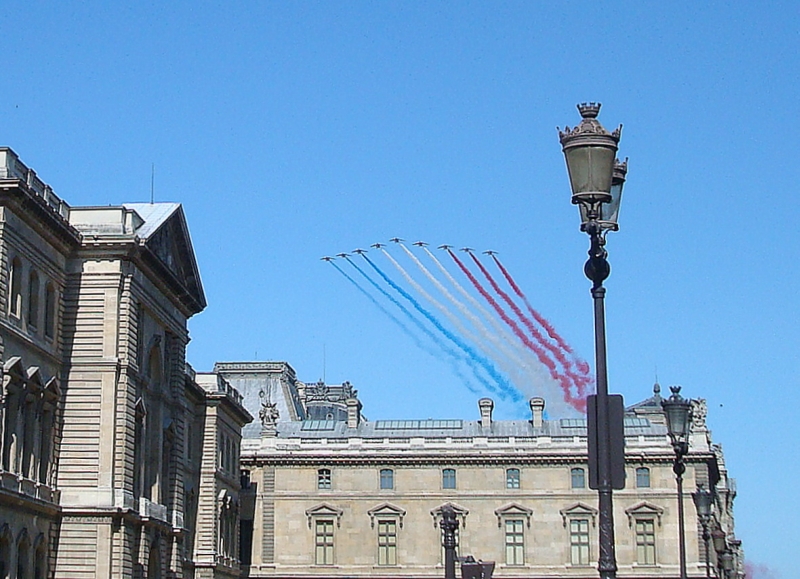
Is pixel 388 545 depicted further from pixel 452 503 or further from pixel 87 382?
pixel 87 382

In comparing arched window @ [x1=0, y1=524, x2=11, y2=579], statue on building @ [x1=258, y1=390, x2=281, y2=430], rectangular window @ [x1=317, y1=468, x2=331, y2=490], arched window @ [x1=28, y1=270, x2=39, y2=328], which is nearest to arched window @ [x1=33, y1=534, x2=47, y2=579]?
arched window @ [x1=0, y1=524, x2=11, y2=579]

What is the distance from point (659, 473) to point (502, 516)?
1004 centimetres

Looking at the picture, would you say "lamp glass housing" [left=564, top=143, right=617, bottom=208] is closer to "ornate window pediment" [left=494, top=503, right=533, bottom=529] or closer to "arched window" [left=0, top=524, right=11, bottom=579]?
"arched window" [left=0, top=524, right=11, bottom=579]

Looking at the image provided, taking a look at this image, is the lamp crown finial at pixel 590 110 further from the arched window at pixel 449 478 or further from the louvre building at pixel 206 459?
the arched window at pixel 449 478

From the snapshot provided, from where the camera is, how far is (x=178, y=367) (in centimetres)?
5891

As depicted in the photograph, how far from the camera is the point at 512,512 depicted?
8969 centimetres

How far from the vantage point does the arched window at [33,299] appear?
153 ft

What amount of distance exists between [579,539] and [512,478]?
5554mm

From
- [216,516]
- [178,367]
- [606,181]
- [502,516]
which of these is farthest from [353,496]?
[606,181]

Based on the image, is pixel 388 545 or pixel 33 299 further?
pixel 388 545

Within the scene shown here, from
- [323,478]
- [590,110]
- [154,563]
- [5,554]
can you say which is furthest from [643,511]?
[590,110]

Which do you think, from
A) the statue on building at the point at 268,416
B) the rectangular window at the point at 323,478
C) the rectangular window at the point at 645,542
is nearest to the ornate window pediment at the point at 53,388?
the rectangular window at the point at 323,478

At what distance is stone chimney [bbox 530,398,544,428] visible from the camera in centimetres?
9494

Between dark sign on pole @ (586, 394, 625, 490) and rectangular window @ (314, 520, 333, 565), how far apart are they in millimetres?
76627
